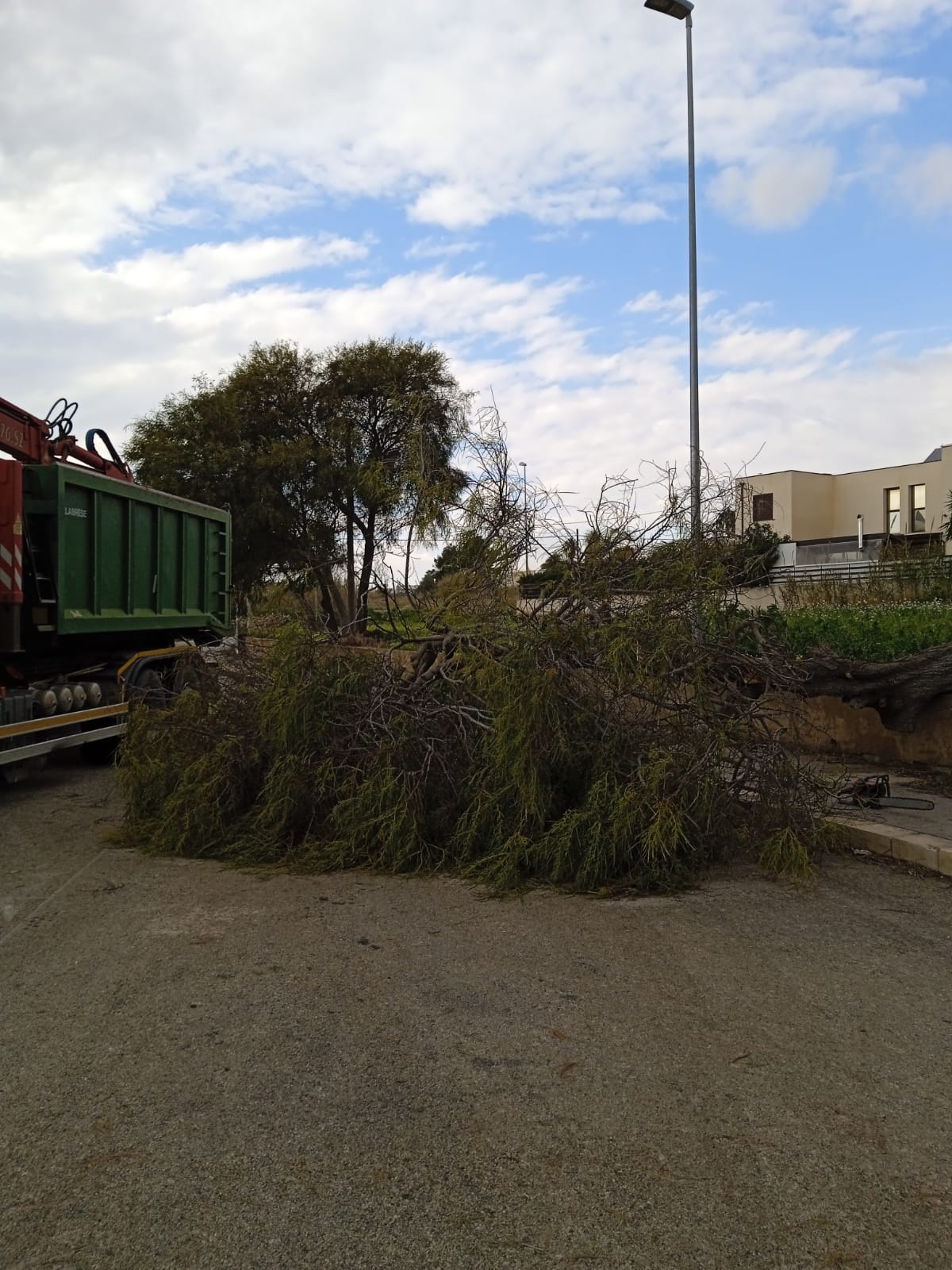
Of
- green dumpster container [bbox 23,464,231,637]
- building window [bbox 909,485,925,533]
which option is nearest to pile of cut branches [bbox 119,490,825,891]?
green dumpster container [bbox 23,464,231,637]

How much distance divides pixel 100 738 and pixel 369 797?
549 centimetres

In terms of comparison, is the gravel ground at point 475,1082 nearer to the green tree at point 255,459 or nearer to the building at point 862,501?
the green tree at point 255,459

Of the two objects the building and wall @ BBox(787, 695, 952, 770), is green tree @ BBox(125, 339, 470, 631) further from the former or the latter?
wall @ BBox(787, 695, 952, 770)

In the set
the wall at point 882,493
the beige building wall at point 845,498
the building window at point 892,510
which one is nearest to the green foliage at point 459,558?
the wall at point 882,493

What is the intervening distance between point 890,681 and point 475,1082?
7.02 m

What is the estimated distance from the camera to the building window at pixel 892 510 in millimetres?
46581

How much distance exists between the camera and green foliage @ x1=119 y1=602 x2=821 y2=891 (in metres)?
6.80

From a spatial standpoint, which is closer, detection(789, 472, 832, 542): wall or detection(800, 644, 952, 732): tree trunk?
detection(800, 644, 952, 732): tree trunk

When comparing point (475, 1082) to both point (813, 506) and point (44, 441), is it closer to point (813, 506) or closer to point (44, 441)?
point (44, 441)

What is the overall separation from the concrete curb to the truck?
18.7 ft

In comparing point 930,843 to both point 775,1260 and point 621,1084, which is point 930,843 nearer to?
point 621,1084

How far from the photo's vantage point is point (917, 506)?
45.8 m

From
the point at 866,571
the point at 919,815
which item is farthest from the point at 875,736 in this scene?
the point at 866,571

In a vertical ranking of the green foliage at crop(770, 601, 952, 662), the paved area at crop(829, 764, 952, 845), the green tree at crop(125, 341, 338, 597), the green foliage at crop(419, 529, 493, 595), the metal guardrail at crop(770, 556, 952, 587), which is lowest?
the paved area at crop(829, 764, 952, 845)
